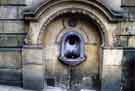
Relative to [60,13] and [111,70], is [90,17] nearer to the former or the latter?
[60,13]

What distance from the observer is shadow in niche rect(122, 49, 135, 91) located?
29.8 ft

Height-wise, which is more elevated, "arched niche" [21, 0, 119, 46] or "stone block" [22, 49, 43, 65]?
"arched niche" [21, 0, 119, 46]

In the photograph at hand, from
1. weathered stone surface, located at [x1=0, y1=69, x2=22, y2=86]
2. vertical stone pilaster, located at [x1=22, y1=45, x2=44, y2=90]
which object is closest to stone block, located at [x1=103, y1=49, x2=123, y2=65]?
vertical stone pilaster, located at [x1=22, y1=45, x2=44, y2=90]

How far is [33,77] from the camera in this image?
9.09m

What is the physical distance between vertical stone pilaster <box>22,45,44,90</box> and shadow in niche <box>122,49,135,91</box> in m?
2.32

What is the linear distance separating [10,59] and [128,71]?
11.1 ft

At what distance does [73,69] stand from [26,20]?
6.43 ft

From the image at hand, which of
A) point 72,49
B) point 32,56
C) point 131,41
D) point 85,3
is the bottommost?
point 32,56

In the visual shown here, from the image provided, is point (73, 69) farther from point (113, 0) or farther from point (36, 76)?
point (113, 0)

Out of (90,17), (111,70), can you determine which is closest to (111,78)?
(111,70)

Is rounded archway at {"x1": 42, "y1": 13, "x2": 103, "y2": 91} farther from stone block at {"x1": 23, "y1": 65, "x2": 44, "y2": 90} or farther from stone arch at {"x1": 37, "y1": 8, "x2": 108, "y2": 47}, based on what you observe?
stone block at {"x1": 23, "y1": 65, "x2": 44, "y2": 90}

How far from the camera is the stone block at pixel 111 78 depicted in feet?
29.8

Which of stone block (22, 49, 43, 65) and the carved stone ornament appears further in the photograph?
the carved stone ornament

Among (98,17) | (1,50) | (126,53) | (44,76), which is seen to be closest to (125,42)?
(126,53)
